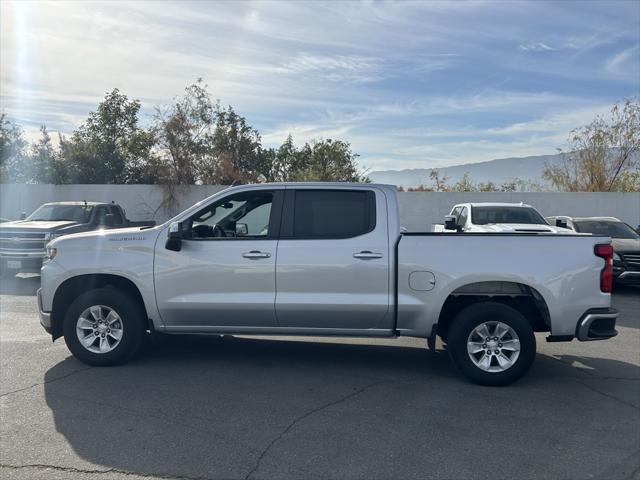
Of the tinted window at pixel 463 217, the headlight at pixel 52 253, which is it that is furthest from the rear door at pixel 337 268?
the tinted window at pixel 463 217

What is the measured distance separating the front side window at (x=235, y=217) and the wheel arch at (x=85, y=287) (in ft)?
3.22

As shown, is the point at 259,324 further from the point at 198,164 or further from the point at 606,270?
the point at 198,164

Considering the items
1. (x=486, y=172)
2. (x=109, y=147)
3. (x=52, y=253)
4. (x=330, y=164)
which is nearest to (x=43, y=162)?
(x=109, y=147)

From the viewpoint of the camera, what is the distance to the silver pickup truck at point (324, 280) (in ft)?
20.1

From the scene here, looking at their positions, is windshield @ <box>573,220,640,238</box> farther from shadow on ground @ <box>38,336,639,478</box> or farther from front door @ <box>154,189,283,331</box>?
front door @ <box>154,189,283,331</box>

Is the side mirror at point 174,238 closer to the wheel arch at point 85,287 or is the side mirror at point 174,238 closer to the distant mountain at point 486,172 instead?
the wheel arch at point 85,287

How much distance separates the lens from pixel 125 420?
5.04m

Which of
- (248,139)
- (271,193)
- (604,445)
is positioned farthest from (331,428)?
(248,139)

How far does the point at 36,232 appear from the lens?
43.5 feet

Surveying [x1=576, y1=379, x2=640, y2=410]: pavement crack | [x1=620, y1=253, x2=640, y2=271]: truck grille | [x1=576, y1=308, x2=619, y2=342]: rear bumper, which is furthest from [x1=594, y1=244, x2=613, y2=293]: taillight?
[x1=620, y1=253, x2=640, y2=271]: truck grille

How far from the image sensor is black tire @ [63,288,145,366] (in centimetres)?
654

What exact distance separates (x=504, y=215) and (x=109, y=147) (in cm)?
2211

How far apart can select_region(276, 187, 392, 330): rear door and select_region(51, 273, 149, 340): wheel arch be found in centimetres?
171

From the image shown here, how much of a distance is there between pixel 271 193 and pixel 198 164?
2087cm
